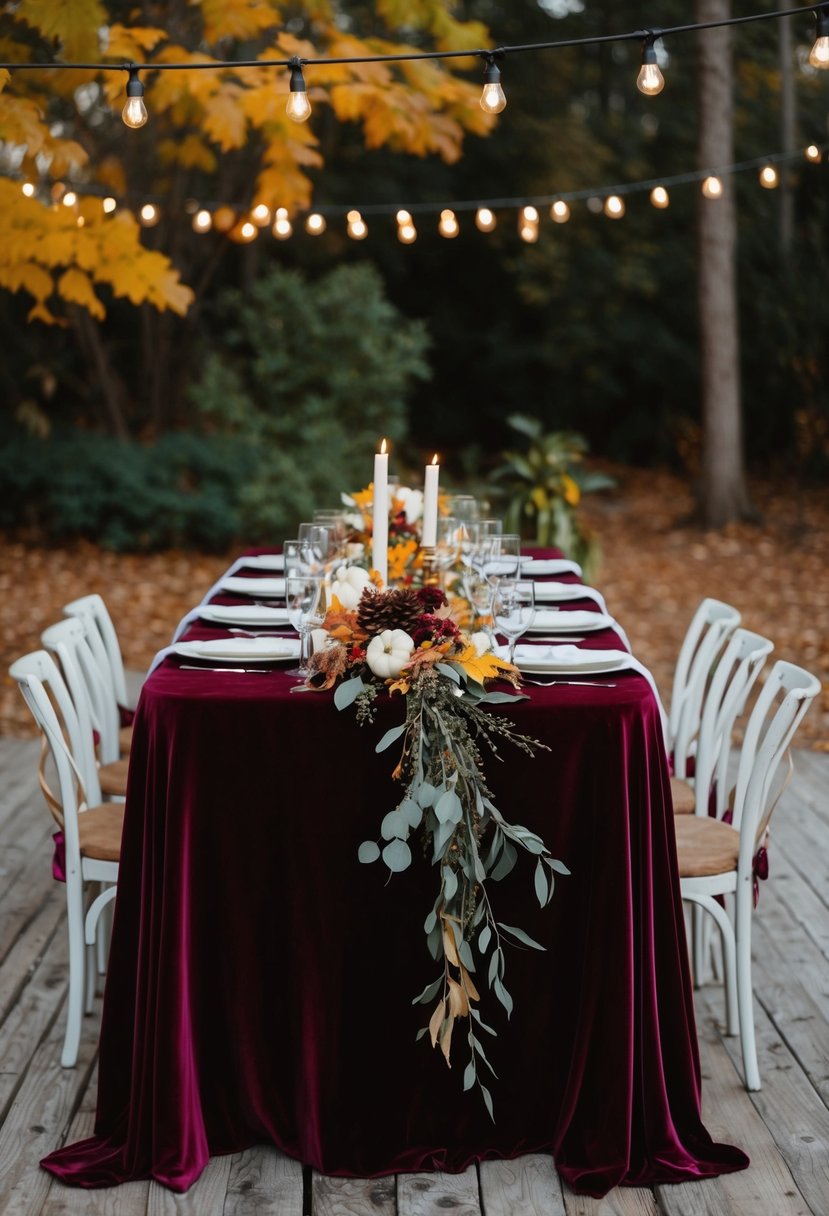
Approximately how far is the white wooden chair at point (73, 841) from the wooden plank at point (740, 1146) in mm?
1430

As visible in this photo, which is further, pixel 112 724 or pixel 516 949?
pixel 112 724

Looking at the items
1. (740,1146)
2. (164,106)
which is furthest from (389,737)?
(164,106)

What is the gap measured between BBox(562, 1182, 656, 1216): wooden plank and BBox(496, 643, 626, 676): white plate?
1074 millimetres

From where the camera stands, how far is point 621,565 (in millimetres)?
9977

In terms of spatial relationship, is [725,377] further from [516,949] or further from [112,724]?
[516,949]

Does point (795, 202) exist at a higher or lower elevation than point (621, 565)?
higher

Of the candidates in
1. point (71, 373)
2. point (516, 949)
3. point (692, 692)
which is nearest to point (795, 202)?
point (71, 373)

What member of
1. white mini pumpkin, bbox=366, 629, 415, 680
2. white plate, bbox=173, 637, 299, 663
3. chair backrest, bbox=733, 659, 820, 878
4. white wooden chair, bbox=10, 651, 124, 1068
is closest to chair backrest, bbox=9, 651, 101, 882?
white wooden chair, bbox=10, 651, 124, 1068

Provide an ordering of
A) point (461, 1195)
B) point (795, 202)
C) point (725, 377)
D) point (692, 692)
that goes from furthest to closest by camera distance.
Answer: point (795, 202), point (725, 377), point (692, 692), point (461, 1195)

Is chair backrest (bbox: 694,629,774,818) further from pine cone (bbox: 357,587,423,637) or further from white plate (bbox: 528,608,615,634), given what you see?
pine cone (bbox: 357,587,423,637)

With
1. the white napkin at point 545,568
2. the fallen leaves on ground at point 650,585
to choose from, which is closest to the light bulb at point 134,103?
the white napkin at point 545,568

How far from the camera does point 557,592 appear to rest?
3979 millimetres

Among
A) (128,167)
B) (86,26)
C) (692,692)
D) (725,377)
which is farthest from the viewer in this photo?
(725,377)

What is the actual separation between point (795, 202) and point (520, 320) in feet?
10.6
